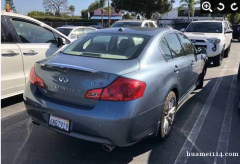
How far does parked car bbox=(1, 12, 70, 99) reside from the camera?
4215 mm

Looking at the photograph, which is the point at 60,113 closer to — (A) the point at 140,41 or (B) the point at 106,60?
(B) the point at 106,60

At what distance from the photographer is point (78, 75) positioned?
8.54 ft

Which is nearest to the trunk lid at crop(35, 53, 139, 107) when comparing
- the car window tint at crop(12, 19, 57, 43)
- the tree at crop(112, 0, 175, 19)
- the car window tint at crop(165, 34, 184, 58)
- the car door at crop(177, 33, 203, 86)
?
the car window tint at crop(165, 34, 184, 58)

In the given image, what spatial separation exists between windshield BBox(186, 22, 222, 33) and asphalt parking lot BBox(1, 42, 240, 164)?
577 centimetres

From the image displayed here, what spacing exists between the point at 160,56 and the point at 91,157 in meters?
1.58

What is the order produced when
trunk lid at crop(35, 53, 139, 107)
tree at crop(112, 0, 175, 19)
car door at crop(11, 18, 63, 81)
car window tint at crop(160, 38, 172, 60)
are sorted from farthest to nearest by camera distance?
Answer: tree at crop(112, 0, 175, 19), car door at crop(11, 18, 63, 81), car window tint at crop(160, 38, 172, 60), trunk lid at crop(35, 53, 139, 107)

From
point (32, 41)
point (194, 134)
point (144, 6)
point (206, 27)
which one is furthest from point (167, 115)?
point (144, 6)

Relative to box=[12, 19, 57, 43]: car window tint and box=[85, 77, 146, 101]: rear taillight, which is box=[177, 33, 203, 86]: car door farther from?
box=[12, 19, 57, 43]: car window tint

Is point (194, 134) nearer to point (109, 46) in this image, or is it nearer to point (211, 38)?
point (109, 46)

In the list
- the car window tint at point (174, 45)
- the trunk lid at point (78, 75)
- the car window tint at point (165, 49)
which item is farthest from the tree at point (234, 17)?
the trunk lid at point (78, 75)

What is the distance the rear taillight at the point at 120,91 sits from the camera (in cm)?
246

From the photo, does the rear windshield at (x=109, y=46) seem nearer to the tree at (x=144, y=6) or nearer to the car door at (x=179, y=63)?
the car door at (x=179, y=63)

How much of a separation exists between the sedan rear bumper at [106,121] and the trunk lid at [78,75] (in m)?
0.11

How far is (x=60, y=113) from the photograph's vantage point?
8.61 ft
